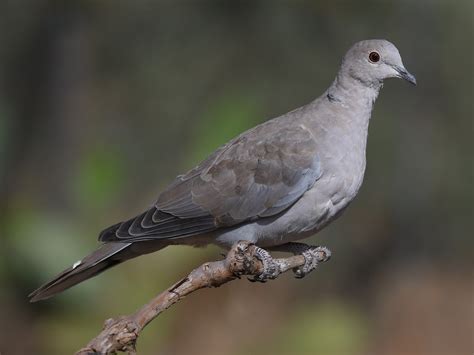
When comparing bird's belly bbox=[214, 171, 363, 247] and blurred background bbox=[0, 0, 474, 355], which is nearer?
bird's belly bbox=[214, 171, 363, 247]

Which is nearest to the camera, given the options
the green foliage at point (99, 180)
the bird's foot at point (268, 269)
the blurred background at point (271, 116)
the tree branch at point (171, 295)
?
the tree branch at point (171, 295)

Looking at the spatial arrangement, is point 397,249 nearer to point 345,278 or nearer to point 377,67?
point 345,278

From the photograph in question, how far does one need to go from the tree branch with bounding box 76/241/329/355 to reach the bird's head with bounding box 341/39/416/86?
134cm

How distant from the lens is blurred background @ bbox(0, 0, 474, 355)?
7.80m

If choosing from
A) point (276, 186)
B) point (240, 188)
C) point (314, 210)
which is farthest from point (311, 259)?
point (240, 188)

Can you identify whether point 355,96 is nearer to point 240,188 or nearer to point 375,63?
point 375,63

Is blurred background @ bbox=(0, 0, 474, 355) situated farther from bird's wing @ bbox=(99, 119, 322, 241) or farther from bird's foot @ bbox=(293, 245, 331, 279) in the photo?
bird's foot @ bbox=(293, 245, 331, 279)

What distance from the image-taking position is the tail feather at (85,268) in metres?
4.05

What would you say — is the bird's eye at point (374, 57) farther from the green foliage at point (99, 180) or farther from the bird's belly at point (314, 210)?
the green foliage at point (99, 180)

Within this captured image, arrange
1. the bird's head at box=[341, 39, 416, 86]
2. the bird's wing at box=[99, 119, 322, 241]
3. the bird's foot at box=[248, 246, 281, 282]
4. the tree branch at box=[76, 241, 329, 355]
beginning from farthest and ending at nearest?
the bird's head at box=[341, 39, 416, 86], the bird's wing at box=[99, 119, 322, 241], the bird's foot at box=[248, 246, 281, 282], the tree branch at box=[76, 241, 329, 355]

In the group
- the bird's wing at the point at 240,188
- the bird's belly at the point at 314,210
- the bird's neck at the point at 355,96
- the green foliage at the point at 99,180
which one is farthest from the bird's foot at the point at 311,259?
the green foliage at the point at 99,180

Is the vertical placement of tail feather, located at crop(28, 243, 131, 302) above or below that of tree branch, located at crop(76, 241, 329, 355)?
above

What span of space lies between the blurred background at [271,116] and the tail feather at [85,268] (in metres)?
1.92

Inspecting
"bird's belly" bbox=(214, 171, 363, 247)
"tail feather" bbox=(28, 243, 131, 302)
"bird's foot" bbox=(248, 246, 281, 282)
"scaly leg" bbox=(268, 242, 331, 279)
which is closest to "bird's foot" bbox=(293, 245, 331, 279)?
"scaly leg" bbox=(268, 242, 331, 279)
